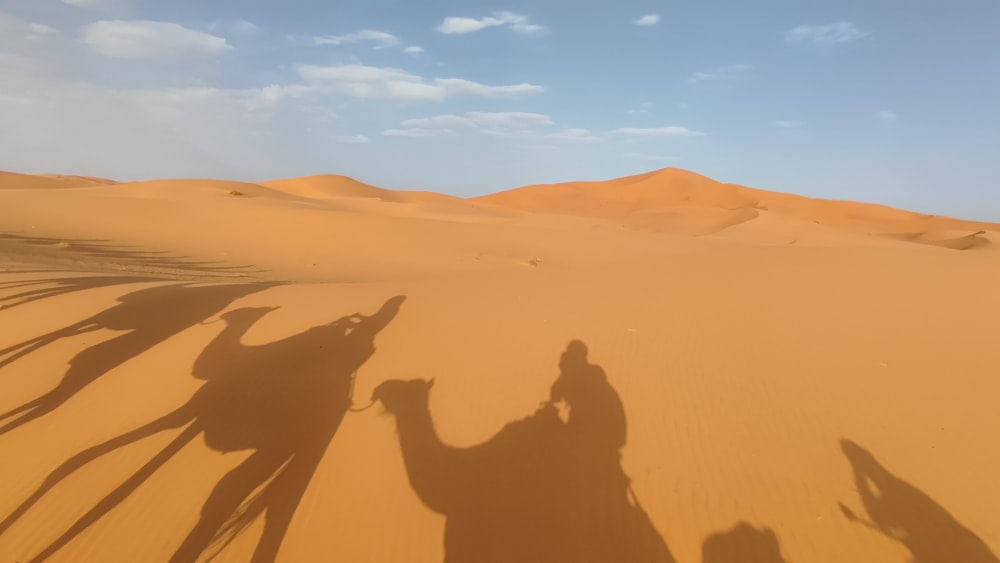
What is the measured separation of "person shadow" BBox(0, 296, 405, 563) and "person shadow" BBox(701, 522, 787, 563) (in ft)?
7.93

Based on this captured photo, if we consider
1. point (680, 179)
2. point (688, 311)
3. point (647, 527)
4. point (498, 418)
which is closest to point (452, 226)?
point (688, 311)

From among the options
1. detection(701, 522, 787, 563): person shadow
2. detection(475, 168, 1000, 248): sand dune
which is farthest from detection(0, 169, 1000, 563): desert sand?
detection(475, 168, 1000, 248): sand dune

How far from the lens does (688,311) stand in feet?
21.6

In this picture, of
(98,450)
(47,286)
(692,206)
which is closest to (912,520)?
(98,450)

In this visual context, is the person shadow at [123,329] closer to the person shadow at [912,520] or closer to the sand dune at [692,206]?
the person shadow at [912,520]

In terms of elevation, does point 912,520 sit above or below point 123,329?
below

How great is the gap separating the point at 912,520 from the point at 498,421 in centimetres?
258

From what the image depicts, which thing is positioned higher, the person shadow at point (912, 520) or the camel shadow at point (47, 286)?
the camel shadow at point (47, 286)

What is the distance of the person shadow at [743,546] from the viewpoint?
3.02 m

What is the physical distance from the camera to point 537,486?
349 cm

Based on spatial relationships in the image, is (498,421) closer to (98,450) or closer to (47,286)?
(98,450)

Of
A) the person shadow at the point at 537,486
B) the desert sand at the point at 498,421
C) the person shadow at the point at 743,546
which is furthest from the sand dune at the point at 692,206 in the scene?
the person shadow at the point at 743,546

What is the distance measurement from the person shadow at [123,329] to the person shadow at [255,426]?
53 cm

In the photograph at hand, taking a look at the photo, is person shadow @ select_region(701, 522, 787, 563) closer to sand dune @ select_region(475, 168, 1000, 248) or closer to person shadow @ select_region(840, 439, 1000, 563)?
person shadow @ select_region(840, 439, 1000, 563)
